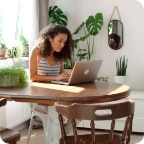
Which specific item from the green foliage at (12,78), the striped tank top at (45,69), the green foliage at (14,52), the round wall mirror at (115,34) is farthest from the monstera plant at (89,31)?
the green foliage at (12,78)

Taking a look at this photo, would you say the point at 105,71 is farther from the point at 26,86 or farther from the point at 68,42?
the point at 26,86

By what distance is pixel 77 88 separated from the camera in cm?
266

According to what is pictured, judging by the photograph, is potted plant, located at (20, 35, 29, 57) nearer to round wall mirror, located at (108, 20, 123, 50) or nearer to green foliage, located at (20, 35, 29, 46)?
green foliage, located at (20, 35, 29, 46)

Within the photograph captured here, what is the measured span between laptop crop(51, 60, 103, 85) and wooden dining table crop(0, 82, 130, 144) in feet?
0.19

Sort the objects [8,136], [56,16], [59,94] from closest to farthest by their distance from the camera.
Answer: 1. [8,136]
2. [59,94]
3. [56,16]

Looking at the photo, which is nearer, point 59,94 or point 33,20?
point 59,94

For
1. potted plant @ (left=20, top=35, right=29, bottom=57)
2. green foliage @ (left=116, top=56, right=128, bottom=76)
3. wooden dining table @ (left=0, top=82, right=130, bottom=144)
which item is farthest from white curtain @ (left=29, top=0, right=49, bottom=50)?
wooden dining table @ (left=0, top=82, right=130, bottom=144)

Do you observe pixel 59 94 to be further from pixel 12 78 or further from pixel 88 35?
pixel 88 35

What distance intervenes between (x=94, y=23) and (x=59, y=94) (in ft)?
7.47

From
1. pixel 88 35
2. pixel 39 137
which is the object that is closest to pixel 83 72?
pixel 39 137

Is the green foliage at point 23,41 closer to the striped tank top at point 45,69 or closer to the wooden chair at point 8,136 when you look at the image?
the striped tank top at point 45,69

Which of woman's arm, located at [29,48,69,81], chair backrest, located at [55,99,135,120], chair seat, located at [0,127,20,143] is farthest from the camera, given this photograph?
woman's arm, located at [29,48,69,81]

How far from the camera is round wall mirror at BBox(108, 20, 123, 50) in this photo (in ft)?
14.7

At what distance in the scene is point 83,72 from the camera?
279 centimetres
